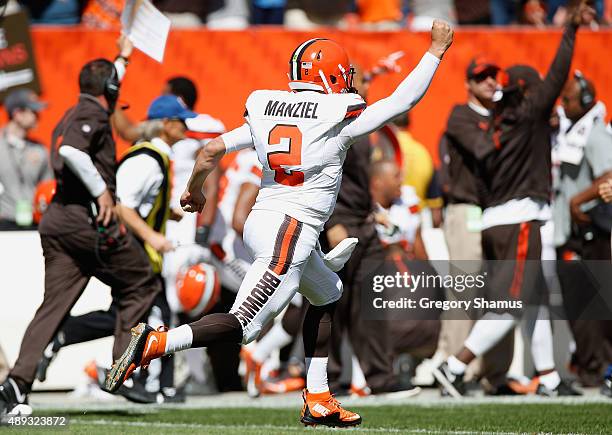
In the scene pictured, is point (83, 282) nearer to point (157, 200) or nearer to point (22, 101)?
point (157, 200)

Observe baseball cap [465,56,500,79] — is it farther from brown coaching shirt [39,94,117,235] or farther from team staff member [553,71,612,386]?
brown coaching shirt [39,94,117,235]

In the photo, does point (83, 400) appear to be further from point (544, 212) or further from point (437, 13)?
point (437, 13)

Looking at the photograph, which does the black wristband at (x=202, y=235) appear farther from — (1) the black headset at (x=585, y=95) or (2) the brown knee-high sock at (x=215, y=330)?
(2) the brown knee-high sock at (x=215, y=330)

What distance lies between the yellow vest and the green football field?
3.62 ft

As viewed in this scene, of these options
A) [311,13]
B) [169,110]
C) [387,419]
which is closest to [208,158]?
[387,419]

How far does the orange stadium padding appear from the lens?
12.1 meters

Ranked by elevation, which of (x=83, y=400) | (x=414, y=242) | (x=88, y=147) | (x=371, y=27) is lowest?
(x=83, y=400)

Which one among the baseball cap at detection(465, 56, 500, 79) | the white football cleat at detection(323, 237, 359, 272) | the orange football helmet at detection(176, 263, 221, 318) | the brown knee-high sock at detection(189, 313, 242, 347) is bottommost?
the orange football helmet at detection(176, 263, 221, 318)

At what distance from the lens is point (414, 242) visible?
10461 millimetres

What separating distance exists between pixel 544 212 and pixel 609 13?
5.12 metres

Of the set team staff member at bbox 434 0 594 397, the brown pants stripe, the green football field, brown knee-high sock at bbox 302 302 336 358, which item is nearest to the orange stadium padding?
team staff member at bbox 434 0 594 397

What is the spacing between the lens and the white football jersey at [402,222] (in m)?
10.2

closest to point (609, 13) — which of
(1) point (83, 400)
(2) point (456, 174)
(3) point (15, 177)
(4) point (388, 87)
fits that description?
(4) point (388, 87)

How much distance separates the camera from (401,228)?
10.4 m
